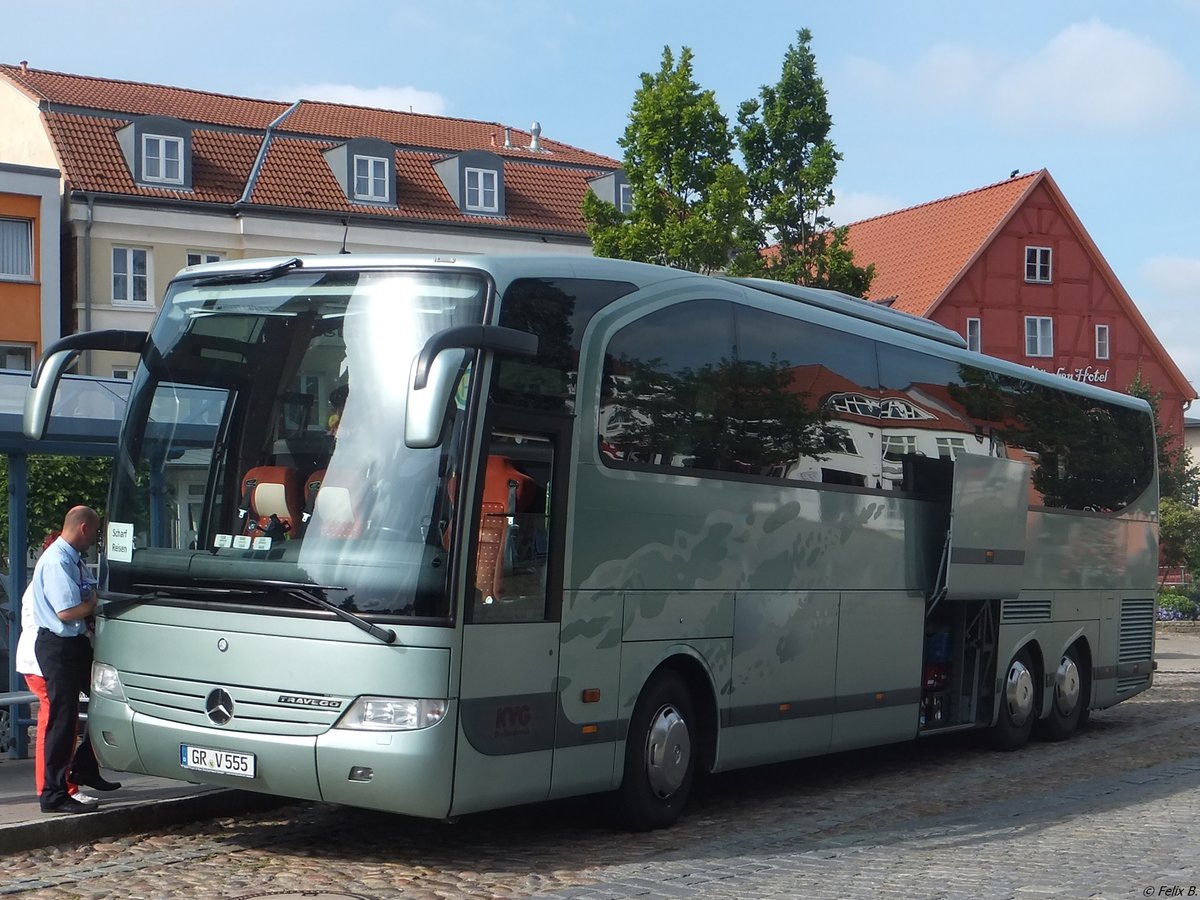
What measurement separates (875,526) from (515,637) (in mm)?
4869

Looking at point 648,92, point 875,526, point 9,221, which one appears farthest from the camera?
point 9,221

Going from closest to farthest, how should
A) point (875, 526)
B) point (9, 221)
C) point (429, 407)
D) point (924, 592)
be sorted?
point (429, 407) → point (875, 526) → point (924, 592) → point (9, 221)

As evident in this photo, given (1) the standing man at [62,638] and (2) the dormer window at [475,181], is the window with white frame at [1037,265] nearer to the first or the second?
(2) the dormer window at [475,181]

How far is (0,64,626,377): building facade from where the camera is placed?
4203 cm

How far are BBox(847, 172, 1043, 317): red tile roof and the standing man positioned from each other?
43.4 meters

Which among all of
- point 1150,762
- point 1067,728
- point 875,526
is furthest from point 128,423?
point 1067,728

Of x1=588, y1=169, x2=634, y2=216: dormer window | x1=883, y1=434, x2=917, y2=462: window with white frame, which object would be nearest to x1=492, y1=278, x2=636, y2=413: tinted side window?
x1=883, y1=434, x2=917, y2=462: window with white frame

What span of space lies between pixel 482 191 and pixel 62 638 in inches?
1579

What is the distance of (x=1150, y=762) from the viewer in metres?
14.8

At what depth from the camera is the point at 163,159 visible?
43.8 m

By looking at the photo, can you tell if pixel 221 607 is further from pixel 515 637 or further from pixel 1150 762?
pixel 1150 762

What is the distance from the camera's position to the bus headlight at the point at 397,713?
27.9ft

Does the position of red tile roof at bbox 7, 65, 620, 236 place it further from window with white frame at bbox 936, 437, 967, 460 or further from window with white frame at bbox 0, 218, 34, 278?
window with white frame at bbox 936, 437, 967, 460

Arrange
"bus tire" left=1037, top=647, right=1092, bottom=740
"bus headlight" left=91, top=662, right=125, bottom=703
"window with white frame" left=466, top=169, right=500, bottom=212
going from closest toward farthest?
"bus headlight" left=91, top=662, right=125, bottom=703 < "bus tire" left=1037, top=647, right=1092, bottom=740 < "window with white frame" left=466, top=169, right=500, bottom=212
